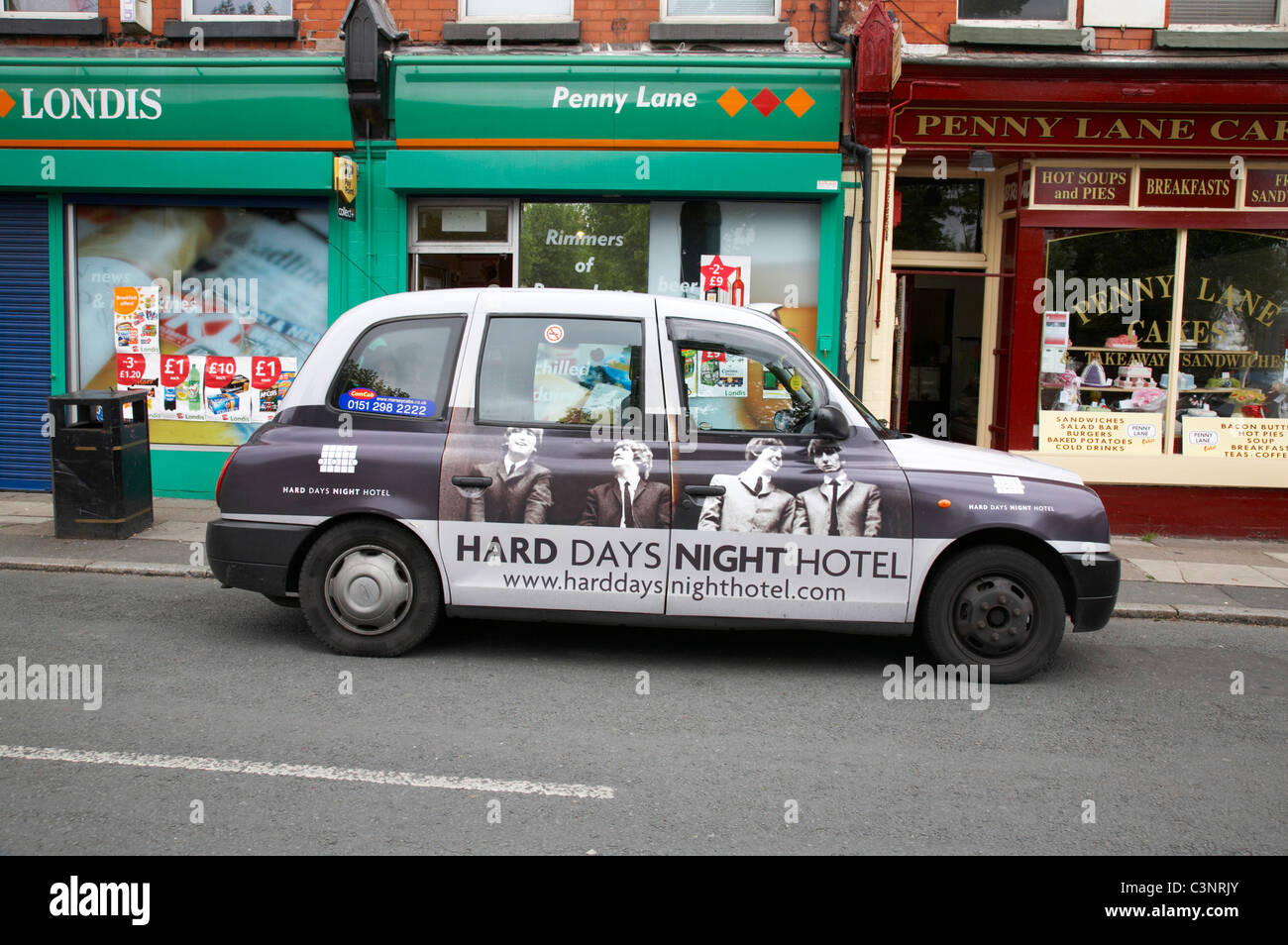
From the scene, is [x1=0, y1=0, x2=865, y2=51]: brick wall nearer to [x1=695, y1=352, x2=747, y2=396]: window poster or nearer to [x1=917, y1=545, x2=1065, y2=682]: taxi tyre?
[x1=695, y1=352, x2=747, y2=396]: window poster

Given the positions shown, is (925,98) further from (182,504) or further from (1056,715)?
(182,504)

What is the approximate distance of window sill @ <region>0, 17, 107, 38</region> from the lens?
1148 centimetres

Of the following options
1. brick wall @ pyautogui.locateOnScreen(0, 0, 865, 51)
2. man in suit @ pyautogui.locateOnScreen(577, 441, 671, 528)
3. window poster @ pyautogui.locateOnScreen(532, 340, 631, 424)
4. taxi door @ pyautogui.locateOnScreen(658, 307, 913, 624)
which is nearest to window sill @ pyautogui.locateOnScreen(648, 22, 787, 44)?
brick wall @ pyautogui.locateOnScreen(0, 0, 865, 51)

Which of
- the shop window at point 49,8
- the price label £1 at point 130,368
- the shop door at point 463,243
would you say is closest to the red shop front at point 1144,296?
the shop door at point 463,243

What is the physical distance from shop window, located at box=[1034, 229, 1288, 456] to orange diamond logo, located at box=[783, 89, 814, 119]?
2.83 metres

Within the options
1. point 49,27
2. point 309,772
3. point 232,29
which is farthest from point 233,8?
point 309,772

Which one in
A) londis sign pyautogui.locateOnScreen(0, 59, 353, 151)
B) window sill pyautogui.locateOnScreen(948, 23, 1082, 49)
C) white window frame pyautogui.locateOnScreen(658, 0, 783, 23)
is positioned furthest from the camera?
londis sign pyautogui.locateOnScreen(0, 59, 353, 151)

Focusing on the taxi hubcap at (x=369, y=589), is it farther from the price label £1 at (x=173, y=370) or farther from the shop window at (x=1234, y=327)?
the shop window at (x=1234, y=327)

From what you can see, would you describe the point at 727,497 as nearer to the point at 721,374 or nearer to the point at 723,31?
the point at 721,374

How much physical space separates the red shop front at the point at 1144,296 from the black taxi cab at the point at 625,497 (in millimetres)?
5305

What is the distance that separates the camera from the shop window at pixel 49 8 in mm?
11602

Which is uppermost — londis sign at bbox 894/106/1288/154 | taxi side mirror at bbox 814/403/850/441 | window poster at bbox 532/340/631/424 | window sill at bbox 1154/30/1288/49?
window sill at bbox 1154/30/1288/49
